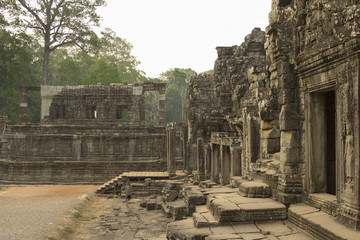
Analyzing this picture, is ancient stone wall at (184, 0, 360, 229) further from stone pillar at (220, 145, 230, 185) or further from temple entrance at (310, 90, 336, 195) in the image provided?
stone pillar at (220, 145, 230, 185)

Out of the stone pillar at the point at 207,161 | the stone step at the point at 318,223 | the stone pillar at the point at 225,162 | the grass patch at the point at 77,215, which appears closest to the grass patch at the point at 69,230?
the grass patch at the point at 77,215

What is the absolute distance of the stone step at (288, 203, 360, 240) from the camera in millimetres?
3887

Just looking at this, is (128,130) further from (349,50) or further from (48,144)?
(349,50)

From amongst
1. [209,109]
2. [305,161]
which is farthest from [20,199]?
[305,161]

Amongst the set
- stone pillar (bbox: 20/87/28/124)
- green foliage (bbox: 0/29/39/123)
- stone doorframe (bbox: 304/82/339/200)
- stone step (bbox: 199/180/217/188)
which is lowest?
stone step (bbox: 199/180/217/188)

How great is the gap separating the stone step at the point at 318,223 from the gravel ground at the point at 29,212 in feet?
19.9

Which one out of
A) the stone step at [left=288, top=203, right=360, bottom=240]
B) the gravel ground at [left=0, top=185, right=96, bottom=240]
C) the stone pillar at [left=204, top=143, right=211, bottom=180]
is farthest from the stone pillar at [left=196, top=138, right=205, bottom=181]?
the stone step at [left=288, top=203, right=360, bottom=240]

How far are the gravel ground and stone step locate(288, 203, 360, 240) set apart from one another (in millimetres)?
6072

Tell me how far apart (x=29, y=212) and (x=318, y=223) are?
9.83 m

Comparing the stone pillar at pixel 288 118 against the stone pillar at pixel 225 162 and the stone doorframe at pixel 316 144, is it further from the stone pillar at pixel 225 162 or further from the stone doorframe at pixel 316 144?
the stone pillar at pixel 225 162

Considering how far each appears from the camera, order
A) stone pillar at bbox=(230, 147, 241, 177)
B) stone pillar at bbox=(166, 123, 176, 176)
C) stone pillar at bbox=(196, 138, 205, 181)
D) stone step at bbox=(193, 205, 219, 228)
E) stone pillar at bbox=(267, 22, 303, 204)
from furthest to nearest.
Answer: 1. stone pillar at bbox=(166, 123, 176, 176)
2. stone pillar at bbox=(196, 138, 205, 181)
3. stone pillar at bbox=(230, 147, 241, 177)
4. stone pillar at bbox=(267, 22, 303, 204)
5. stone step at bbox=(193, 205, 219, 228)

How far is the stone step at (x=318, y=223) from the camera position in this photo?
153 inches

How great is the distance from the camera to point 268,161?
268 inches

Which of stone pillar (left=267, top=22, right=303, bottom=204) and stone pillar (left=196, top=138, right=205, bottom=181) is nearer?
stone pillar (left=267, top=22, right=303, bottom=204)
